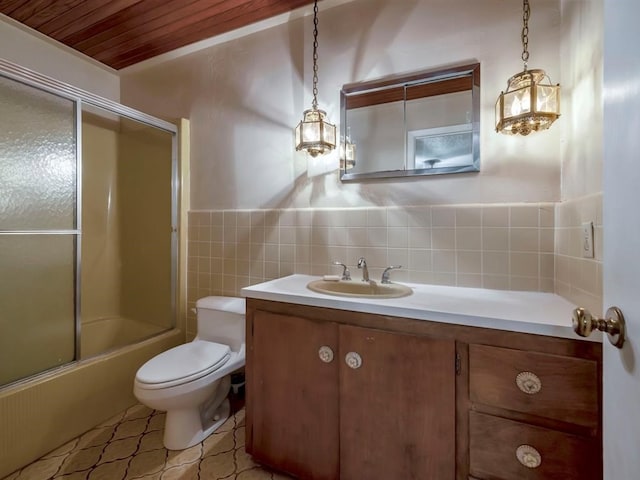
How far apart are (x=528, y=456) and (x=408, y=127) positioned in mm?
1410

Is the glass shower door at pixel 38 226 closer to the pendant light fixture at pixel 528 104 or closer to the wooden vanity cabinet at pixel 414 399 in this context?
the wooden vanity cabinet at pixel 414 399

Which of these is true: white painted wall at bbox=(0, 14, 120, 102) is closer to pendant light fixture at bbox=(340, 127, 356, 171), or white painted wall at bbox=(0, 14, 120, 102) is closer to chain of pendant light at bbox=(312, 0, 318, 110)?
chain of pendant light at bbox=(312, 0, 318, 110)

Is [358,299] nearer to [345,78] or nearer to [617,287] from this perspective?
[617,287]

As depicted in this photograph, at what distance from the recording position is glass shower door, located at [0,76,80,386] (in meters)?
1.65

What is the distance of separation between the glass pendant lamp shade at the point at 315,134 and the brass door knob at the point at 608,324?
1293 mm

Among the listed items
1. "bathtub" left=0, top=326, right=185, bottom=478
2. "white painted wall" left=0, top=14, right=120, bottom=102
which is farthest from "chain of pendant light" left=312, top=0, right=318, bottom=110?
"bathtub" left=0, top=326, right=185, bottom=478

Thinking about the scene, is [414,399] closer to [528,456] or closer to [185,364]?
[528,456]

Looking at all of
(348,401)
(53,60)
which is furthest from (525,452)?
(53,60)

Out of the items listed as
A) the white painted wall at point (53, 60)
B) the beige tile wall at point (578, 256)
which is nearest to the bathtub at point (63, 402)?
the white painted wall at point (53, 60)

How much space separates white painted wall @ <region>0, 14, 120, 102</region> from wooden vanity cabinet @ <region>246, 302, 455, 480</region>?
2.28m

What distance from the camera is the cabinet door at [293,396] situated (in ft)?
3.87

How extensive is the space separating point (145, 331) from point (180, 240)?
773mm

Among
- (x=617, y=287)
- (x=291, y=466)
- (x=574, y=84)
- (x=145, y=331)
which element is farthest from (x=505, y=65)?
(x=145, y=331)

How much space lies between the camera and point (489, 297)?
1.24m
